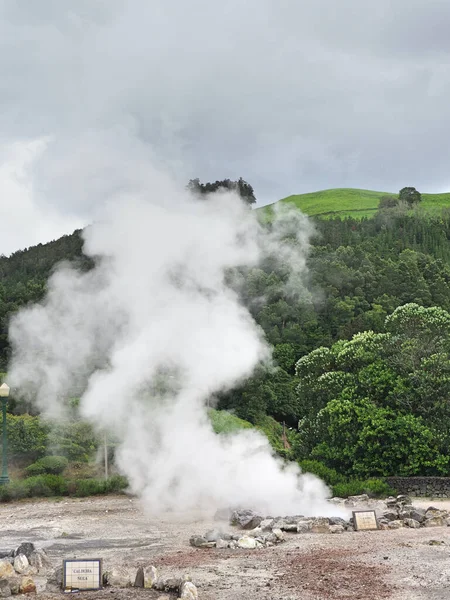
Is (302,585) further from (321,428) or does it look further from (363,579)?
(321,428)

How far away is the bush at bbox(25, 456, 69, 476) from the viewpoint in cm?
3145

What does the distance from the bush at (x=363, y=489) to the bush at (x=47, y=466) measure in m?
12.5

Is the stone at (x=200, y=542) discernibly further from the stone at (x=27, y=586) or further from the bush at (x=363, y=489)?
the bush at (x=363, y=489)

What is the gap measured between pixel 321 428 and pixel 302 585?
1952 cm

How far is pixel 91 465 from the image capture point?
32.5 metres

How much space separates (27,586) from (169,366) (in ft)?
48.9

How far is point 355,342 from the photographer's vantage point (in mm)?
33406

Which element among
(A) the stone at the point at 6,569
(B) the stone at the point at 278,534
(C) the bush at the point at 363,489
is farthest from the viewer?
(C) the bush at the point at 363,489

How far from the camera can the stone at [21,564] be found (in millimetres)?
14144

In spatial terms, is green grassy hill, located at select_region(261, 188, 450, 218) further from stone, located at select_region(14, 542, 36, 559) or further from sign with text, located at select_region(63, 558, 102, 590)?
sign with text, located at select_region(63, 558, 102, 590)

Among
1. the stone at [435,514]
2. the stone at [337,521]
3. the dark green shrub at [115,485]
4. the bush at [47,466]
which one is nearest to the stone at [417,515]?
the stone at [435,514]

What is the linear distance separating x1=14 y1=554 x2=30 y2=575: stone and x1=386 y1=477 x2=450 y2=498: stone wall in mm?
17626

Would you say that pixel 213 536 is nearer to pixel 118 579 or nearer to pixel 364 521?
pixel 364 521

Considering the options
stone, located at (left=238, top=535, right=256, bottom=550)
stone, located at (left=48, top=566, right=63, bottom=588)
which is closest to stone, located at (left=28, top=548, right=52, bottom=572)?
stone, located at (left=48, top=566, right=63, bottom=588)
